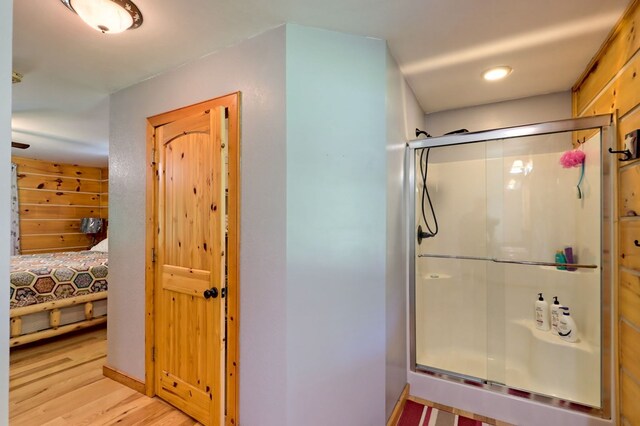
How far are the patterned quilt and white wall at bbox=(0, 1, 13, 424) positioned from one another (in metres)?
2.97

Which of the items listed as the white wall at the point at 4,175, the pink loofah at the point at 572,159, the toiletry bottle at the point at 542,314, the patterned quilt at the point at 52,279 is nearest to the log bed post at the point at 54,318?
the patterned quilt at the point at 52,279

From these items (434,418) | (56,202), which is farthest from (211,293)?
(56,202)

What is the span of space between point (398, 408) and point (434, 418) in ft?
0.82

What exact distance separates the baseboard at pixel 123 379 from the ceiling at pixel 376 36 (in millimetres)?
2256

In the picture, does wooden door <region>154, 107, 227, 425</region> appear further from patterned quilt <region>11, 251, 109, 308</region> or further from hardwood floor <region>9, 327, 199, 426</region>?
patterned quilt <region>11, 251, 109, 308</region>

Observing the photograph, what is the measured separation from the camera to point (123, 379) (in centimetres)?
229

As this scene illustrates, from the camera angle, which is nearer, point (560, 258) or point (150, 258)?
point (150, 258)

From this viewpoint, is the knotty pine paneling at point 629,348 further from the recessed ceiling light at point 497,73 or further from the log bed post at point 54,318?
the log bed post at point 54,318

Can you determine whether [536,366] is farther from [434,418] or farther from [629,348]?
[434,418]

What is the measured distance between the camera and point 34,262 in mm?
3645

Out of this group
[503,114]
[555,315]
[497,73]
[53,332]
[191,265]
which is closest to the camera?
[191,265]

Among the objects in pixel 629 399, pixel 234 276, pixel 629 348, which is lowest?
pixel 629 399

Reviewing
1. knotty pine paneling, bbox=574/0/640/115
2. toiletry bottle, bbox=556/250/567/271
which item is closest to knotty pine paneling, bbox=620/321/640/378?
toiletry bottle, bbox=556/250/567/271

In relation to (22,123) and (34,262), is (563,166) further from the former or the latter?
(34,262)
